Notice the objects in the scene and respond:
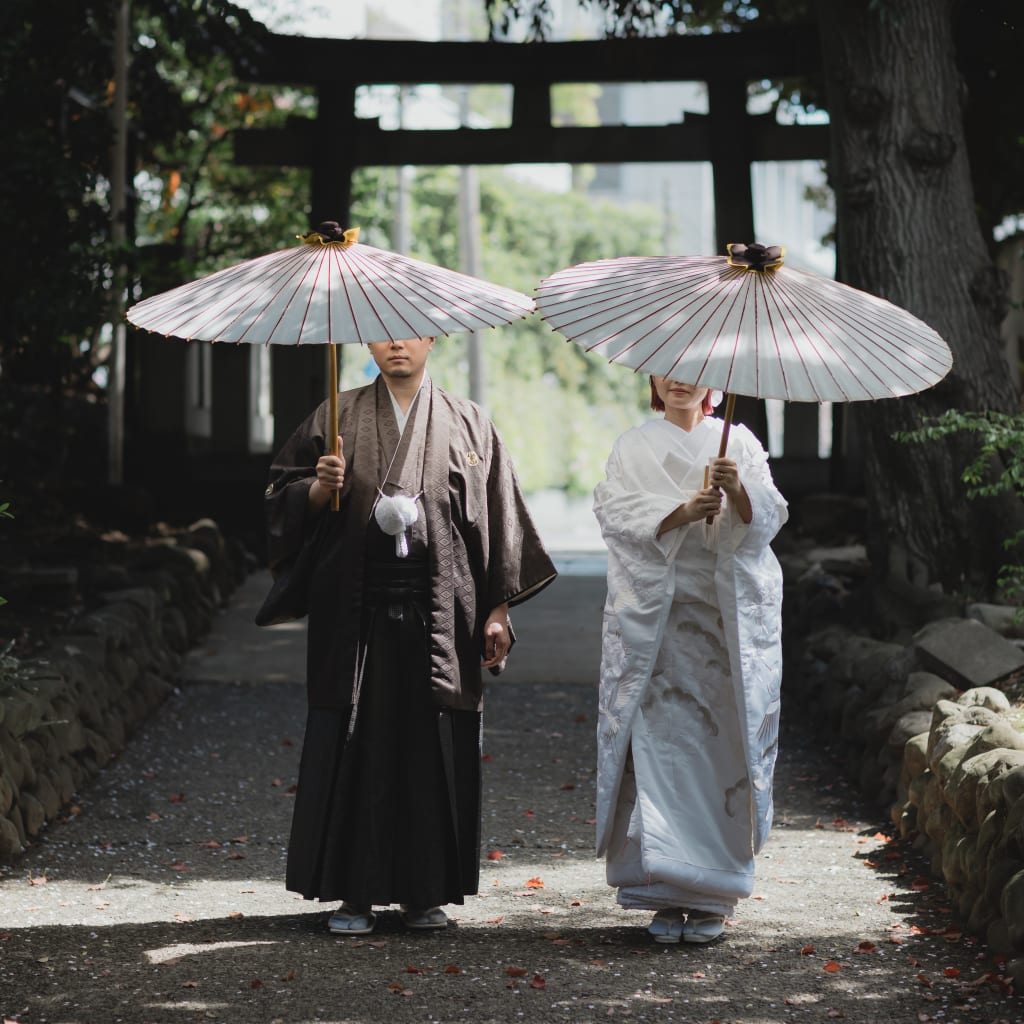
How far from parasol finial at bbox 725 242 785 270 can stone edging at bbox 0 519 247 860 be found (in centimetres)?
314

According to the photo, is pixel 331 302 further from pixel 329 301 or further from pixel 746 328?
pixel 746 328

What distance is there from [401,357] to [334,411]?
310 mm

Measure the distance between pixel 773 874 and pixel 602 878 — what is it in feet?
1.99

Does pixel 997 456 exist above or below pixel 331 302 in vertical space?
below

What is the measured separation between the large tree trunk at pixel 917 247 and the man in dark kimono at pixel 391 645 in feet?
12.6

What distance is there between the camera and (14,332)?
1007 centimetres

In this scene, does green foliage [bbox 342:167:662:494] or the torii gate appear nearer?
the torii gate

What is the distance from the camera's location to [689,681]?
171 inches

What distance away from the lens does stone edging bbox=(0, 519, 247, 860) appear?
5.67m

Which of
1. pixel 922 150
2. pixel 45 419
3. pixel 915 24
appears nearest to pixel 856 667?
pixel 922 150

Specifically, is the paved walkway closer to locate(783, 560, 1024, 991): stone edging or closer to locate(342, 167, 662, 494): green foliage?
locate(783, 560, 1024, 991): stone edging

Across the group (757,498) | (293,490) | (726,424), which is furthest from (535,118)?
(726,424)

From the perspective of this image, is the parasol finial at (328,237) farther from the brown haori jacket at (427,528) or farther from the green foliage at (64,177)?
the green foliage at (64,177)

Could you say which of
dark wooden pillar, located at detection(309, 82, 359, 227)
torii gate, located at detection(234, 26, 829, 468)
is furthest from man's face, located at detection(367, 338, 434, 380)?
dark wooden pillar, located at detection(309, 82, 359, 227)
